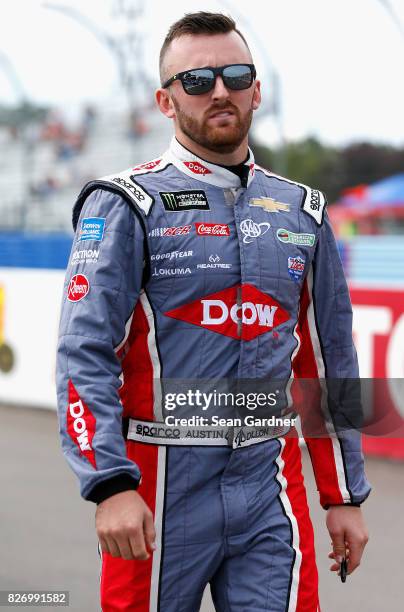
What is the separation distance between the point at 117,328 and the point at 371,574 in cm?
308

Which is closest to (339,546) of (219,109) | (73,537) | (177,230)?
(177,230)

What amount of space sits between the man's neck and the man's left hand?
86 cm

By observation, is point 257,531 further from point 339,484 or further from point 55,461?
point 55,461

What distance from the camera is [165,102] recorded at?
102 inches

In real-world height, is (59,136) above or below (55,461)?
above

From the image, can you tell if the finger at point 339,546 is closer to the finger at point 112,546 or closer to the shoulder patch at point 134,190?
the finger at point 112,546

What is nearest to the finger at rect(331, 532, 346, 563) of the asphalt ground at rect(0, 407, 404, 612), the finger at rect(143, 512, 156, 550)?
the finger at rect(143, 512, 156, 550)

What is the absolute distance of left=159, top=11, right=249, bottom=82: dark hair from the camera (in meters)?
2.50

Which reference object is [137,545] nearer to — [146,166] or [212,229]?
[212,229]

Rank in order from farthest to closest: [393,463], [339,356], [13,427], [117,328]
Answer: [13,427]
[393,463]
[339,356]
[117,328]

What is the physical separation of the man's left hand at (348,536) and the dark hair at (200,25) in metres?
1.11

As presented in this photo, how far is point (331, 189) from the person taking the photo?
259 feet

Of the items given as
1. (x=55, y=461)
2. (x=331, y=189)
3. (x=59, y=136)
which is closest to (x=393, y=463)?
(x=55, y=461)

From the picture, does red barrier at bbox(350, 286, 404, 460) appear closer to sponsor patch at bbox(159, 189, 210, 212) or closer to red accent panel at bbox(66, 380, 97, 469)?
sponsor patch at bbox(159, 189, 210, 212)
